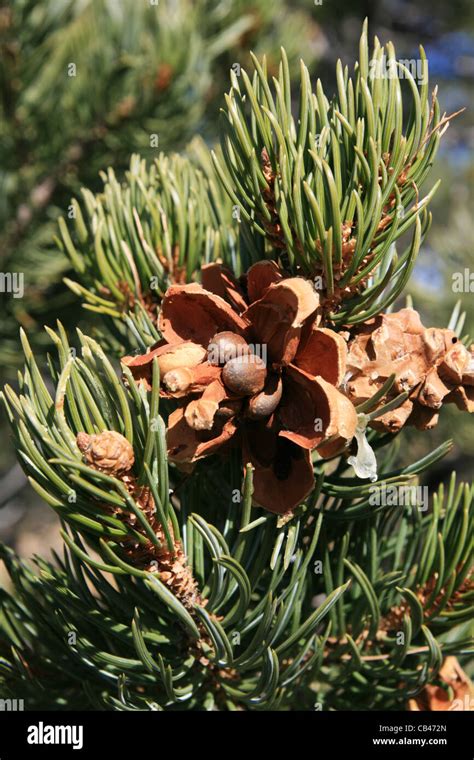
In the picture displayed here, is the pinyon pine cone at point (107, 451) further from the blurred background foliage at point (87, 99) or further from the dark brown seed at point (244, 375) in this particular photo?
the blurred background foliage at point (87, 99)

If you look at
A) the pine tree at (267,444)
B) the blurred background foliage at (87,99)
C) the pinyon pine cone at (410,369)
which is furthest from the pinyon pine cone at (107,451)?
the blurred background foliage at (87,99)

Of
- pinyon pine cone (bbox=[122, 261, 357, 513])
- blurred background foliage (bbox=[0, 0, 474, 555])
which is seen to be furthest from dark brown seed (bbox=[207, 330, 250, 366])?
blurred background foliage (bbox=[0, 0, 474, 555])

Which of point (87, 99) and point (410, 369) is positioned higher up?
point (87, 99)

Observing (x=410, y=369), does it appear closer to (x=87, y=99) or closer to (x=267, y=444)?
(x=267, y=444)

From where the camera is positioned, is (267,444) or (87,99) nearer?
(267,444)

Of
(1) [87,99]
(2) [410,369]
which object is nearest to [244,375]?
(2) [410,369]

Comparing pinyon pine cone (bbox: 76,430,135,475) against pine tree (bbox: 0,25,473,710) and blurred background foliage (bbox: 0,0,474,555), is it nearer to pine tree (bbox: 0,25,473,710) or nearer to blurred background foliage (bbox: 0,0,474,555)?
pine tree (bbox: 0,25,473,710)

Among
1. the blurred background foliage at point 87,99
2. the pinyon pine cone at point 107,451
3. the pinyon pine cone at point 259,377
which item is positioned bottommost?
the pinyon pine cone at point 107,451
